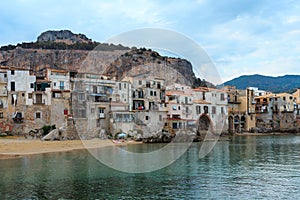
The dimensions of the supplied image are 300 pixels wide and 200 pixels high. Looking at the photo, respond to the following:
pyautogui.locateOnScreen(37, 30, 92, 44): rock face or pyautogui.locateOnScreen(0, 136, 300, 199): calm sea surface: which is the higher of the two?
pyautogui.locateOnScreen(37, 30, 92, 44): rock face

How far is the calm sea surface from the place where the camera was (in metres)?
17.6

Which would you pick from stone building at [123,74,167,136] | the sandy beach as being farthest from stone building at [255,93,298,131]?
the sandy beach

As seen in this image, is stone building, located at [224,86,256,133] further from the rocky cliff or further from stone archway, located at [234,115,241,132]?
the rocky cliff

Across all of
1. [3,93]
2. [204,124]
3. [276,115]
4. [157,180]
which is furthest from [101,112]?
[276,115]

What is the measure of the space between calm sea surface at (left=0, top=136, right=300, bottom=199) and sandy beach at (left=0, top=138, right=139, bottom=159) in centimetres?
538

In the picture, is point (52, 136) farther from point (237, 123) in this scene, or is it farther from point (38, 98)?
point (237, 123)

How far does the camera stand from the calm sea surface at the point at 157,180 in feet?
57.6

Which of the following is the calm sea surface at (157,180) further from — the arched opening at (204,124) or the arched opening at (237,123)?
the arched opening at (237,123)

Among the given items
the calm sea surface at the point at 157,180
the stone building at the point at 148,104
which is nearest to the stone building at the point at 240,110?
the stone building at the point at 148,104

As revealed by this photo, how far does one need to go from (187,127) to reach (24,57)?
71418mm

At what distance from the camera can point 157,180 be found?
69.5ft

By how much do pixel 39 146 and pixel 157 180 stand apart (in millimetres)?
22204

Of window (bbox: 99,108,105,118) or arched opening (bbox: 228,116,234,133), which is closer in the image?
window (bbox: 99,108,105,118)

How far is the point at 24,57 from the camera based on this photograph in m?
108
